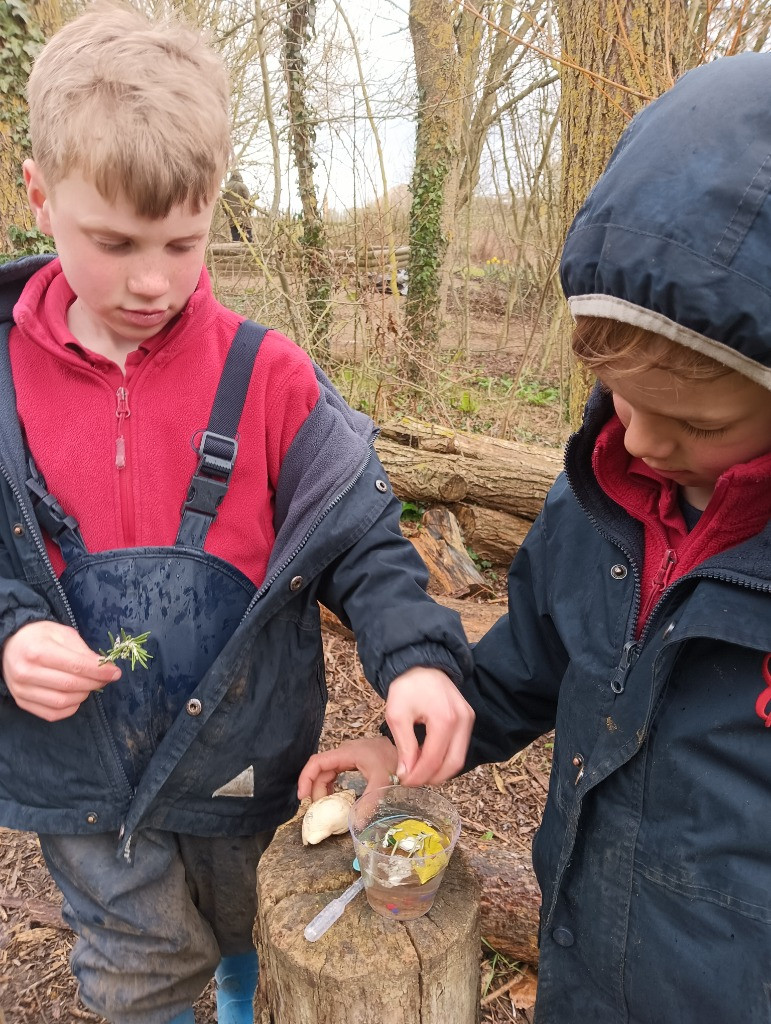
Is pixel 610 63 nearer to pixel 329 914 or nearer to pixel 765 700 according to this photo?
pixel 765 700

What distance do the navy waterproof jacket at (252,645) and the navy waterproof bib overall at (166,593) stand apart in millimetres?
39

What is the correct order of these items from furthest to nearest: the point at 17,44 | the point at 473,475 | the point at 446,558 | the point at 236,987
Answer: the point at 473,475
the point at 446,558
the point at 17,44
the point at 236,987

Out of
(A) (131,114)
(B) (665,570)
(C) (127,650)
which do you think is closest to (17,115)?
(A) (131,114)

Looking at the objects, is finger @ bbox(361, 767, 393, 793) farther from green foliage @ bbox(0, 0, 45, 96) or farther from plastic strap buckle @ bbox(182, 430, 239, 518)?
green foliage @ bbox(0, 0, 45, 96)

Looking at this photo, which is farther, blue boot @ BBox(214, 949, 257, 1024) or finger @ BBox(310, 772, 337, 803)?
blue boot @ BBox(214, 949, 257, 1024)

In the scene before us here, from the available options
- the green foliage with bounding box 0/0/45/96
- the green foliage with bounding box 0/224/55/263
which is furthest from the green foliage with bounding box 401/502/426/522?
the green foliage with bounding box 0/0/45/96

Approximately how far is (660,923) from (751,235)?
1108 millimetres

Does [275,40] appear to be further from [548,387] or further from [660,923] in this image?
[660,923]

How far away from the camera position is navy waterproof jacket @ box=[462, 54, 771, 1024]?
98 centimetres

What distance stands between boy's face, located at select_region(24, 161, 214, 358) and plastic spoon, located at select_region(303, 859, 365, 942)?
1.19m

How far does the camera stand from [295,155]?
8.15 m

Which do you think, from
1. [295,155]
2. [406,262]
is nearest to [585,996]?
[295,155]

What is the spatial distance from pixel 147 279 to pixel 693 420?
999mm

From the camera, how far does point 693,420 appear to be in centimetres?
116
